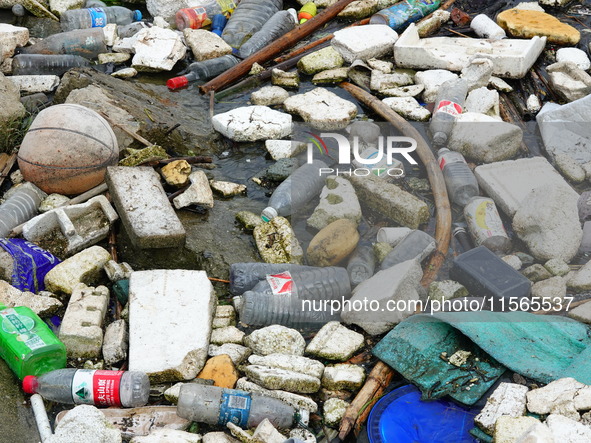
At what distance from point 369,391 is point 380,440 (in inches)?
13.0

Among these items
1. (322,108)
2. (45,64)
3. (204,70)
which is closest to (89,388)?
(322,108)

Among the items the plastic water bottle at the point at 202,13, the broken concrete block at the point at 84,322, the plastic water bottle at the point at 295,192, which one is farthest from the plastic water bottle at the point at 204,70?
the broken concrete block at the point at 84,322

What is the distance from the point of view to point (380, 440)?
3.67 meters

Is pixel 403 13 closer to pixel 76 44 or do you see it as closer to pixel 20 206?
pixel 76 44

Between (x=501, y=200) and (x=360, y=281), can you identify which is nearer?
(x=360, y=281)

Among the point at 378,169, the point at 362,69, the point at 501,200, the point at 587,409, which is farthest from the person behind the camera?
the point at 362,69

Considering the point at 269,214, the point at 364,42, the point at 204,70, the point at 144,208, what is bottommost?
the point at 269,214

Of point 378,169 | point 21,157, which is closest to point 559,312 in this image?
point 378,169

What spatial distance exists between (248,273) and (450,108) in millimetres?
2598

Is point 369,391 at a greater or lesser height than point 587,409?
lesser

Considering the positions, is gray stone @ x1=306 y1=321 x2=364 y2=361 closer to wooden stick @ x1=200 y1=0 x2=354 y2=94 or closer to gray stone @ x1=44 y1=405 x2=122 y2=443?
gray stone @ x1=44 y1=405 x2=122 y2=443

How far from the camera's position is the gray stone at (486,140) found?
5727 millimetres

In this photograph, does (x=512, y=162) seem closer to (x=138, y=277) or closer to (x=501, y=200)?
(x=501, y=200)

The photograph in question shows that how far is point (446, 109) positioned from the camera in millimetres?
6102
